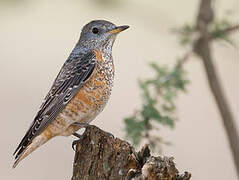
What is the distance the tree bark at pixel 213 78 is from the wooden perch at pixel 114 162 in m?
2.25

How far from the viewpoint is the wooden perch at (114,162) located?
5797 millimetres

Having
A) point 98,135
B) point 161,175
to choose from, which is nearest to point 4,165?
point 98,135

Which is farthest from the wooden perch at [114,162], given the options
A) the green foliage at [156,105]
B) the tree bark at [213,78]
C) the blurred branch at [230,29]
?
the blurred branch at [230,29]

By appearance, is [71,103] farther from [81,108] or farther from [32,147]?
[32,147]

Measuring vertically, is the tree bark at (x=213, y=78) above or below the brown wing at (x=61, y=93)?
above

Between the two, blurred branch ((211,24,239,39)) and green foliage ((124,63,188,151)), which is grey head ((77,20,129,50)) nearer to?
green foliage ((124,63,188,151))

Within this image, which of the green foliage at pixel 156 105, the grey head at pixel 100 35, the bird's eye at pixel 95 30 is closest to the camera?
the green foliage at pixel 156 105

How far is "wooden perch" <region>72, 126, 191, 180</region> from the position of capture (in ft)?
19.0

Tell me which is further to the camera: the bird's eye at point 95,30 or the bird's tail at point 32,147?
the bird's eye at point 95,30

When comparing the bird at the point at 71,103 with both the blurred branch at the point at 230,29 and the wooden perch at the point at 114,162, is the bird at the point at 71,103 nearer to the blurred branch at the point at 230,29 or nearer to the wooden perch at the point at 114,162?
the wooden perch at the point at 114,162

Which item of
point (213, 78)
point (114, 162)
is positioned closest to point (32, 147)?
point (114, 162)

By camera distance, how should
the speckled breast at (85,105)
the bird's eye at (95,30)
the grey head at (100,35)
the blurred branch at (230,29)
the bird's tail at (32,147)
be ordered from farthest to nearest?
the blurred branch at (230,29) → the bird's eye at (95,30) → the grey head at (100,35) → the speckled breast at (85,105) → the bird's tail at (32,147)

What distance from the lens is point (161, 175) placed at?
578 cm

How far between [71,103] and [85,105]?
0.15 metres
